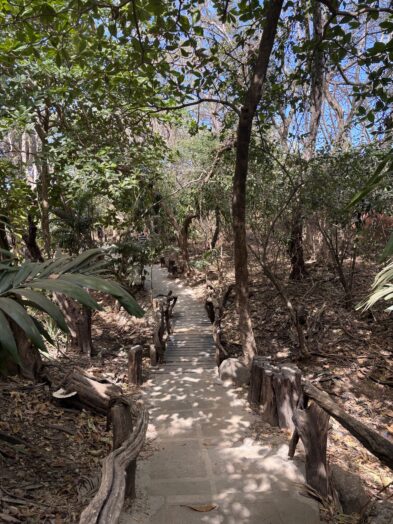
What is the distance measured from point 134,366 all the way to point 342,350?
3384mm

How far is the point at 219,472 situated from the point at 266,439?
80cm

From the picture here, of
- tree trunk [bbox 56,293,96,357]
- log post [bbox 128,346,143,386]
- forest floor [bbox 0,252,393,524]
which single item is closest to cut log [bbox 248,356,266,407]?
forest floor [bbox 0,252,393,524]

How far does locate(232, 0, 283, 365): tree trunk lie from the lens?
4.35 m

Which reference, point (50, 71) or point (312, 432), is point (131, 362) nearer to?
point (312, 432)

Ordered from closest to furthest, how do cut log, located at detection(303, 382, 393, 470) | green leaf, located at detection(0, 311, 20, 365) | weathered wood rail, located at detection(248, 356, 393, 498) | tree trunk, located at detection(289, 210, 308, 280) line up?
green leaf, located at detection(0, 311, 20, 365) → cut log, located at detection(303, 382, 393, 470) → weathered wood rail, located at detection(248, 356, 393, 498) → tree trunk, located at detection(289, 210, 308, 280)

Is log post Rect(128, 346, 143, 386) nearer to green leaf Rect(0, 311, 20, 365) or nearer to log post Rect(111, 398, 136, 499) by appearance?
log post Rect(111, 398, 136, 499)

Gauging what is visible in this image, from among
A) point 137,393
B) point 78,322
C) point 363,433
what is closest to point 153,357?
point 137,393

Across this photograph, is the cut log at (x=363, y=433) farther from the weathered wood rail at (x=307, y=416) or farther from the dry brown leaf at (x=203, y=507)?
the dry brown leaf at (x=203, y=507)

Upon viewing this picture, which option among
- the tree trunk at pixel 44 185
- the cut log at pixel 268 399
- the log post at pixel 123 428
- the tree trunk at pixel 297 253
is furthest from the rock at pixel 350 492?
the tree trunk at pixel 44 185

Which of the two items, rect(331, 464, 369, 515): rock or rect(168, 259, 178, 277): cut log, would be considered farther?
rect(168, 259, 178, 277): cut log

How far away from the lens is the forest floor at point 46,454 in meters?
2.13

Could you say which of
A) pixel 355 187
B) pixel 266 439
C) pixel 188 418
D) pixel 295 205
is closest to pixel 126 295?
pixel 266 439

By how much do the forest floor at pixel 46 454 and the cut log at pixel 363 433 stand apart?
156cm

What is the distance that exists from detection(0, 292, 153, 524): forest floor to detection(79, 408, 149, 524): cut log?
45cm
